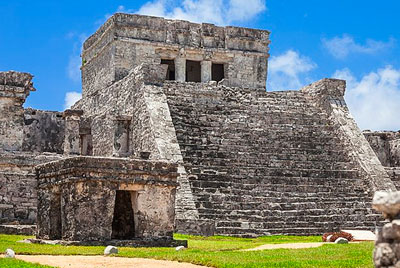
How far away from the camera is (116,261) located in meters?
8.35

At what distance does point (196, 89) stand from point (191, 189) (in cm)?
533

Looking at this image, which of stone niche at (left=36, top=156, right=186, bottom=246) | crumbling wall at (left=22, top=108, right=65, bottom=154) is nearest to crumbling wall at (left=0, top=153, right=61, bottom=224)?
stone niche at (left=36, top=156, right=186, bottom=246)

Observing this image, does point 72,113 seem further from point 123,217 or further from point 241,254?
point 241,254

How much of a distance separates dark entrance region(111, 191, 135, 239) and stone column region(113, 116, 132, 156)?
276 inches

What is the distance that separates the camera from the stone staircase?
15.2m

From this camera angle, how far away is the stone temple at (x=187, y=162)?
11.3 meters

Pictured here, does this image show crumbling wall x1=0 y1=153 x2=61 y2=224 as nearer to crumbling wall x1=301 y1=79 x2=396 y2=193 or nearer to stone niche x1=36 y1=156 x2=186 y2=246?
stone niche x1=36 y1=156 x2=186 y2=246

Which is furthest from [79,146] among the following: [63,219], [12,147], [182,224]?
[63,219]

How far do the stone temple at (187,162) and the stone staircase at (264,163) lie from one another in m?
0.03

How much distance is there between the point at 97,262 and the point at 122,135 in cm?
1193

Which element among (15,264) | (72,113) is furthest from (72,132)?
(15,264)

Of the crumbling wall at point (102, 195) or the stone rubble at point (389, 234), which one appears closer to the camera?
the stone rubble at point (389, 234)

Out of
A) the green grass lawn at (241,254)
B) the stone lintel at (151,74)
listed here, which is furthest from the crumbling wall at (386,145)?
the green grass lawn at (241,254)

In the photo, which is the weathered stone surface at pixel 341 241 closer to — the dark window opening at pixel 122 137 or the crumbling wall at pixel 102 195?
the crumbling wall at pixel 102 195
